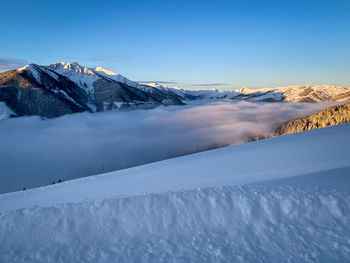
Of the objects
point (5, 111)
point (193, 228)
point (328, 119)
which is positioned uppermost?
point (193, 228)

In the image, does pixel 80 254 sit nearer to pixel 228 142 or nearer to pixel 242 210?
pixel 242 210

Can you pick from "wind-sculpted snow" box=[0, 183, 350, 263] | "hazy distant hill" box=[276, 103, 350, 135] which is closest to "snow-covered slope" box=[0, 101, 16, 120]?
"wind-sculpted snow" box=[0, 183, 350, 263]

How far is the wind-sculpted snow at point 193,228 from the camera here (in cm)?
488

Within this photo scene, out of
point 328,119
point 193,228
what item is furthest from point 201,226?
point 328,119

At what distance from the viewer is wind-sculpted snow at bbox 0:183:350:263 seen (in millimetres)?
4879

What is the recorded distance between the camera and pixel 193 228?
578 cm

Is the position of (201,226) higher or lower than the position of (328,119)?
higher

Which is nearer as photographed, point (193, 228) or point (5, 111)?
point (193, 228)

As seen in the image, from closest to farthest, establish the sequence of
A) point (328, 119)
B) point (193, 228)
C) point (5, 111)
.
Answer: point (193, 228) < point (328, 119) < point (5, 111)

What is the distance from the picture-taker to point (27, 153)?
646ft

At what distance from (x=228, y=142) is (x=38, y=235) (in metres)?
200

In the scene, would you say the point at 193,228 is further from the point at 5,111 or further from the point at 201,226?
the point at 5,111

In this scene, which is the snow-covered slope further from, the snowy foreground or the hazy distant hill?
the hazy distant hill

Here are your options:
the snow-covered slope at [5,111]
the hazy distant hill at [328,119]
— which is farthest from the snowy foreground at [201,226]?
the snow-covered slope at [5,111]
